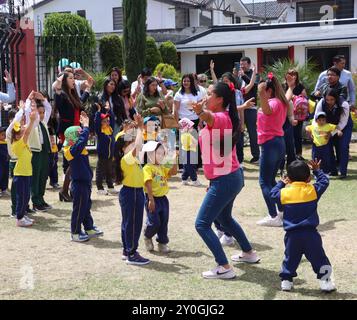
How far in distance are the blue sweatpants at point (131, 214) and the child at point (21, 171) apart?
207 cm

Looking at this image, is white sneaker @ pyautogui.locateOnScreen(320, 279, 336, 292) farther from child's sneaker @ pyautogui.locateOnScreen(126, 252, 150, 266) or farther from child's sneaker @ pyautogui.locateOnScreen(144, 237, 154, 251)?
child's sneaker @ pyautogui.locateOnScreen(144, 237, 154, 251)

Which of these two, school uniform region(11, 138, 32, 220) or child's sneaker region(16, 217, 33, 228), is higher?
school uniform region(11, 138, 32, 220)

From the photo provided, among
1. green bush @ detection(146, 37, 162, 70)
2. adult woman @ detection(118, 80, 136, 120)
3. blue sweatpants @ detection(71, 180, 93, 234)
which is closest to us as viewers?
blue sweatpants @ detection(71, 180, 93, 234)

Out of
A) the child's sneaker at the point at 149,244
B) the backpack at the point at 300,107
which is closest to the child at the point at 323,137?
the backpack at the point at 300,107

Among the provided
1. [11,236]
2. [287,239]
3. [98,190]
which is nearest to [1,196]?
[98,190]

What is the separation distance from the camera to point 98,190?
911cm

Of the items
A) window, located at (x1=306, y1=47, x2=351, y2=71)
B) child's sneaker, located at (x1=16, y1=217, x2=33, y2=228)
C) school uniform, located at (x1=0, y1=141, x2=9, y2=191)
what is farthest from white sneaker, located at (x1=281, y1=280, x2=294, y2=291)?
window, located at (x1=306, y1=47, x2=351, y2=71)

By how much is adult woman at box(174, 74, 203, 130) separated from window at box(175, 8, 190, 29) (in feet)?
104

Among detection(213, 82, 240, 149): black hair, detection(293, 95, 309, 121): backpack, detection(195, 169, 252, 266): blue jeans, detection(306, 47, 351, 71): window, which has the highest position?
detection(306, 47, 351, 71): window

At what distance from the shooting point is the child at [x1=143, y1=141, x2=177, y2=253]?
19.7 feet

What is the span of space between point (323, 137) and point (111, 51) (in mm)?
21210

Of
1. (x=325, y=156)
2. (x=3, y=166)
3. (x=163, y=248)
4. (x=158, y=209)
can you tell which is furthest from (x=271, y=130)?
(x=3, y=166)

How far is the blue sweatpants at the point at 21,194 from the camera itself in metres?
7.23
